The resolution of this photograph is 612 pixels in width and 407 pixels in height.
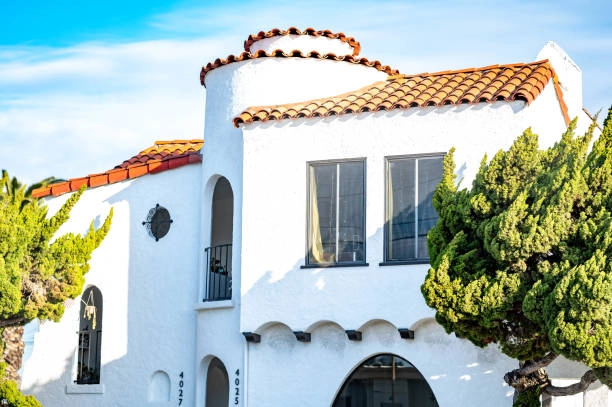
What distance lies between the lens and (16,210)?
18969 millimetres

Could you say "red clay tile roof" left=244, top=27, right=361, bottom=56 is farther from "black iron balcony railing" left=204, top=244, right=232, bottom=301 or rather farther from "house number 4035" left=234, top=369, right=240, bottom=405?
"house number 4035" left=234, top=369, right=240, bottom=405

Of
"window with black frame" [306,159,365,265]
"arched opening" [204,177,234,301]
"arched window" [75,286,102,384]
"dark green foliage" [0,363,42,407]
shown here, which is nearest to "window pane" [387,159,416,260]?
"window with black frame" [306,159,365,265]

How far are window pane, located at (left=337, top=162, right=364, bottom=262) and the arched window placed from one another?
5.46 metres

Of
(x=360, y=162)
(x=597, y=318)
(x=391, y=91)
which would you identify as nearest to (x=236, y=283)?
(x=360, y=162)

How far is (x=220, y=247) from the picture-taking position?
21.0 meters

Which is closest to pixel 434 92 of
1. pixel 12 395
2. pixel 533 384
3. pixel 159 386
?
pixel 533 384

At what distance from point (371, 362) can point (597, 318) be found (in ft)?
18.6

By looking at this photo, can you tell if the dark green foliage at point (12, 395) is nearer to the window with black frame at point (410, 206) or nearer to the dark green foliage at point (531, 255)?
the window with black frame at point (410, 206)

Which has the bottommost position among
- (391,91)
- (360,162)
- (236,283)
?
(236,283)

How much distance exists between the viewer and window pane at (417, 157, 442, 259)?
18.5 metres

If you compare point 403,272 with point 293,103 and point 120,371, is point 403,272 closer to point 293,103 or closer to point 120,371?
point 293,103

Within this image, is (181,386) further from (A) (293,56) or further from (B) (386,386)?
(A) (293,56)

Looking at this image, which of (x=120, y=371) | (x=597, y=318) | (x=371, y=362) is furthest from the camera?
(x=120, y=371)

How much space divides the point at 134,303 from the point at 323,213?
450 centimetres
